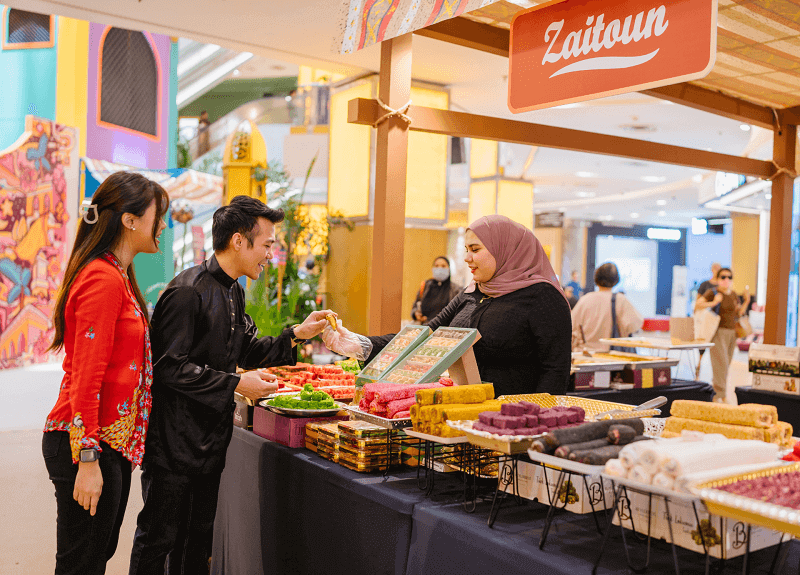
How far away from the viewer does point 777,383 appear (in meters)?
4.96

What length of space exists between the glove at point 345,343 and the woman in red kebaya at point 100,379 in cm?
84

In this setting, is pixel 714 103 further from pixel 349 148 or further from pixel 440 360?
pixel 440 360

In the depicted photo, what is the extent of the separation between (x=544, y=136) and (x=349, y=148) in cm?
269

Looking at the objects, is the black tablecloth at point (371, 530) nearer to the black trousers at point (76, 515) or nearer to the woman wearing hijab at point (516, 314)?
the woman wearing hijab at point (516, 314)

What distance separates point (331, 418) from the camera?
8.47ft

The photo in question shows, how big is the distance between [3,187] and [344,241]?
5.63 m

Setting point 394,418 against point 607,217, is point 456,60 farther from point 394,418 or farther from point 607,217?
point 607,217

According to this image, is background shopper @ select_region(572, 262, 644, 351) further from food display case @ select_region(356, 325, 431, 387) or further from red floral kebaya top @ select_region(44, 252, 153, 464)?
red floral kebaya top @ select_region(44, 252, 153, 464)

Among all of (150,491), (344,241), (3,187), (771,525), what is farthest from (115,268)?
(3,187)

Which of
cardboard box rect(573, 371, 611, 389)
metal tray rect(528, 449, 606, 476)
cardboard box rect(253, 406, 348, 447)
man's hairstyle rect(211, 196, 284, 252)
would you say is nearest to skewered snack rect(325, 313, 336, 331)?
cardboard box rect(253, 406, 348, 447)

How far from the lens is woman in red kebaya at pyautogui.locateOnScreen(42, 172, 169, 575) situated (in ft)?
6.11

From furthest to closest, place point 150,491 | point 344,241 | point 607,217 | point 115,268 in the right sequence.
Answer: point 607,217, point 344,241, point 150,491, point 115,268

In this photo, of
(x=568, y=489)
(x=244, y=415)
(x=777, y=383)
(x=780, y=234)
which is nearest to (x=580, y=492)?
(x=568, y=489)

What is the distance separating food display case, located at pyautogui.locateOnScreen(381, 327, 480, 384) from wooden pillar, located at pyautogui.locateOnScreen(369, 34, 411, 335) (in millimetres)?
1835
